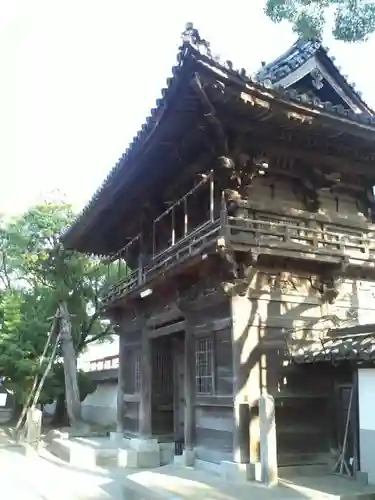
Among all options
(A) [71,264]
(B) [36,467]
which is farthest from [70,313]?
(B) [36,467]

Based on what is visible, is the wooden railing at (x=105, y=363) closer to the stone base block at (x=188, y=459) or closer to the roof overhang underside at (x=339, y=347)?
the stone base block at (x=188, y=459)

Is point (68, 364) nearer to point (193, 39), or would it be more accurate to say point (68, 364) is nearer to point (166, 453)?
point (166, 453)

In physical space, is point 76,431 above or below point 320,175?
below

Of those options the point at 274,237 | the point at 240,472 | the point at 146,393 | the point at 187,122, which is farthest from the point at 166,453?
the point at 187,122

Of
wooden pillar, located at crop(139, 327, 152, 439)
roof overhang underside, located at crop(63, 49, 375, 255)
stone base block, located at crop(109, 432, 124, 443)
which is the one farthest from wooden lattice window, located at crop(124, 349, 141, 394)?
roof overhang underside, located at crop(63, 49, 375, 255)

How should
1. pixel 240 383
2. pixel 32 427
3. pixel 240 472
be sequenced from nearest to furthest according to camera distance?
pixel 240 472 < pixel 240 383 < pixel 32 427

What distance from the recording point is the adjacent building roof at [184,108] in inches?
332

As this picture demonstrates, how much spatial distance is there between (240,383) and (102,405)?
56.1 feet

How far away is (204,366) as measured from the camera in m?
12.0

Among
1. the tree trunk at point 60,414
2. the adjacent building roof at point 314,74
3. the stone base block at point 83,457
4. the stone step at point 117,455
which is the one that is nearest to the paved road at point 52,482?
the stone base block at point 83,457

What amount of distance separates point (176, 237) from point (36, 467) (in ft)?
23.5

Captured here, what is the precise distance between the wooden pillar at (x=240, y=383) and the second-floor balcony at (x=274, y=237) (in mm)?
1240

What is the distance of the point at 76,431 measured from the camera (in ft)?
65.9

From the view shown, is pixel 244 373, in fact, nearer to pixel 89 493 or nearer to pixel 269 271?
pixel 269 271
